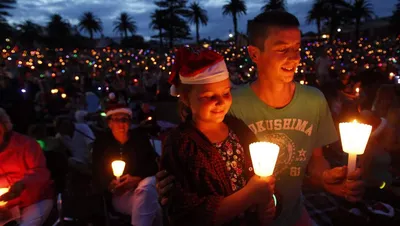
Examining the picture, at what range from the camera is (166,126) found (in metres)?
8.33

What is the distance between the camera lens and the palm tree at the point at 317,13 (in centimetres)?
5238

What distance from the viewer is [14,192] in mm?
3537

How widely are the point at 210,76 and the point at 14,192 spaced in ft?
8.43

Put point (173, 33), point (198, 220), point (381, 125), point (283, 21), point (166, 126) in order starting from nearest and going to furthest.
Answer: point (198, 220), point (283, 21), point (381, 125), point (166, 126), point (173, 33)

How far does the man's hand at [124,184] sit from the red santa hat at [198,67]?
98.4 inches

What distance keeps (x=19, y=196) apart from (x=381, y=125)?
4.90 m

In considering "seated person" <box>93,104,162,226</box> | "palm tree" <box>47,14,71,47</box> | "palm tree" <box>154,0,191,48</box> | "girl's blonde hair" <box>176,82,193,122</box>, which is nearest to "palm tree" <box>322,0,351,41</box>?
"palm tree" <box>154,0,191,48</box>

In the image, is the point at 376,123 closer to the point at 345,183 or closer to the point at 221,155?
the point at 345,183

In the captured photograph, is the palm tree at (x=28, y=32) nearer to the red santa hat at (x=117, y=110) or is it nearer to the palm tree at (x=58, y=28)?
the palm tree at (x=58, y=28)

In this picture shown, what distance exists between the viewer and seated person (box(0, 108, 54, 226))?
12.5 feet

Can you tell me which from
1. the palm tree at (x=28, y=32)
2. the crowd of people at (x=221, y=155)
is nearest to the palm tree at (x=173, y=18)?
the palm tree at (x=28, y=32)

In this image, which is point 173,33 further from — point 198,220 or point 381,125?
point 198,220

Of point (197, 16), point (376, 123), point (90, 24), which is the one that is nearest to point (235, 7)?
point (197, 16)

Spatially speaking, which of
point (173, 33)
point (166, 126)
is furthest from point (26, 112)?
point (173, 33)
